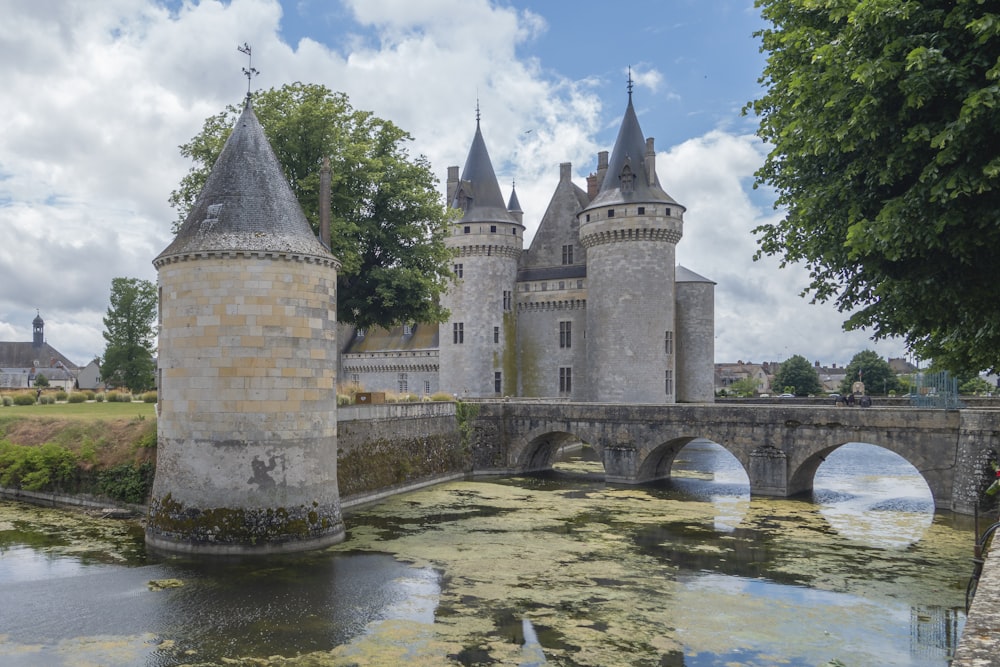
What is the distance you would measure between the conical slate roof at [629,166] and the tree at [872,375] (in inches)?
1576

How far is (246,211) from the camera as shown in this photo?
1680 centimetres

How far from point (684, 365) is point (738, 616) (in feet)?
102

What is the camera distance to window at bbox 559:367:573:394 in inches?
1672

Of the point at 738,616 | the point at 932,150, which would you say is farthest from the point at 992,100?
the point at 738,616

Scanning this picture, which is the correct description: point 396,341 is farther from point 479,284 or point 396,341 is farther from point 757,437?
point 757,437

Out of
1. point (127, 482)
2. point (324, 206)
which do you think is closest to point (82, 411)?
point (127, 482)

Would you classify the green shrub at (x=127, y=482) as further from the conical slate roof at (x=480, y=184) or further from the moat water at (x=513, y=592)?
the conical slate roof at (x=480, y=184)

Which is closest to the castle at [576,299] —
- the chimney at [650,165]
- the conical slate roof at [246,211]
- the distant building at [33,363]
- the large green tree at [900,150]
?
the chimney at [650,165]

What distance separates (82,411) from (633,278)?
80.7 feet

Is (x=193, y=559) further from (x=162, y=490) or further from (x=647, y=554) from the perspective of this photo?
(x=647, y=554)

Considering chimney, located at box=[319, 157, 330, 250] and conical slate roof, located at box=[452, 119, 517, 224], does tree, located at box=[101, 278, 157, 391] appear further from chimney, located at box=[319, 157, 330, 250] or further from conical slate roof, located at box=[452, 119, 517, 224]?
chimney, located at box=[319, 157, 330, 250]

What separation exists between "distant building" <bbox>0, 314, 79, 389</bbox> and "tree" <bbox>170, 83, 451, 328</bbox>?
64.2 metres

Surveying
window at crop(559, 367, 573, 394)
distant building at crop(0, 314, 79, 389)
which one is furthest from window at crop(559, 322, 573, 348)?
distant building at crop(0, 314, 79, 389)

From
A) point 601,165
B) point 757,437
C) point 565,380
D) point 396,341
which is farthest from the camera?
point 396,341
